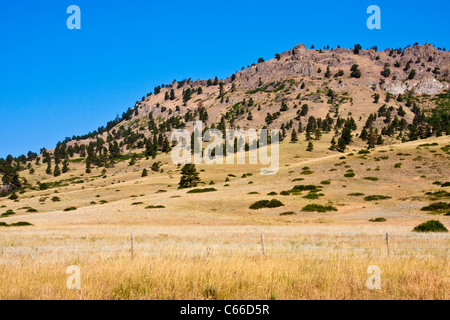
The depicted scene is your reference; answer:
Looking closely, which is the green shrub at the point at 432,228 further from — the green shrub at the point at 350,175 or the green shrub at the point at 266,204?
the green shrub at the point at 350,175

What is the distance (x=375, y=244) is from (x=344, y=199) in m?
35.0

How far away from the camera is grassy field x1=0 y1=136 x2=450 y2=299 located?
8.46 metres

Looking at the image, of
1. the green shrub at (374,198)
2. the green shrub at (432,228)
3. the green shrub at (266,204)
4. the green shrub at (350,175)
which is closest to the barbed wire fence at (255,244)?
the green shrub at (432,228)

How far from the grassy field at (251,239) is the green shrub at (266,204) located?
1.32 meters

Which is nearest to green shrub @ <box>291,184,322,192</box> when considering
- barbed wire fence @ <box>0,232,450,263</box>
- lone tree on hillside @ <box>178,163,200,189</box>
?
lone tree on hillside @ <box>178,163,200,189</box>

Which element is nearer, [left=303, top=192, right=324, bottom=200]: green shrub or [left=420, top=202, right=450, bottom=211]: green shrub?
→ [left=420, top=202, right=450, bottom=211]: green shrub

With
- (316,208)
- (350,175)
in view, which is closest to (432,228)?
(316,208)

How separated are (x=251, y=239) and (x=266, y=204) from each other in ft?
89.1

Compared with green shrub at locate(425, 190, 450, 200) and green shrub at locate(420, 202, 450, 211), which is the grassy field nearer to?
green shrub at locate(425, 190, 450, 200)

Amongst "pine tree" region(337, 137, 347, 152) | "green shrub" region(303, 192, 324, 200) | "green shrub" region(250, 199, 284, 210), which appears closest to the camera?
"green shrub" region(250, 199, 284, 210)

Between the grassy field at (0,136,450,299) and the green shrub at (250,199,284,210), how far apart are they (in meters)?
1.32

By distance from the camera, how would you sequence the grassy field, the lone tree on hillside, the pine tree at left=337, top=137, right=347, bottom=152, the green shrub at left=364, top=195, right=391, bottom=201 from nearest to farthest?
the grassy field
the green shrub at left=364, top=195, right=391, bottom=201
the lone tree on hillside
the pine tree at left=337, top=137, right=347, bottom=152
